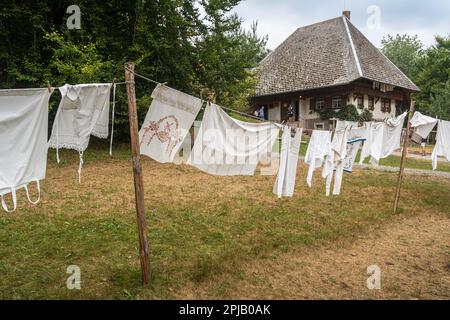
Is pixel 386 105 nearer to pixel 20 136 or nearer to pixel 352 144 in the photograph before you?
pixel 352 144

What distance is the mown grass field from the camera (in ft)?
15.2

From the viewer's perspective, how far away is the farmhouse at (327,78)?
22516 millimetres

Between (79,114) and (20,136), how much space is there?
31.2 inches

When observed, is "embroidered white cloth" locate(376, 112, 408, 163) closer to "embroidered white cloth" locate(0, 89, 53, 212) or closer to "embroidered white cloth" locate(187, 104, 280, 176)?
"embroidered white cloth" locate(187, 104, 280, 176)

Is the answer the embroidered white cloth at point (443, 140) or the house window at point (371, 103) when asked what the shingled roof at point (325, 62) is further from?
the embroidered white cloth at point (443, 140)

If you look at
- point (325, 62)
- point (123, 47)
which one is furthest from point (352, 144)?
point (325, 62)

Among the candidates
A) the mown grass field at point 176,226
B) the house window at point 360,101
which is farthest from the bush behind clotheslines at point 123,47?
the house window at point 360,101

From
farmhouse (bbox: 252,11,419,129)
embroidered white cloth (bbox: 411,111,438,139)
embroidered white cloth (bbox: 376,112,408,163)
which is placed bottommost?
embroidered white cloth (bbox: 376,112,408,163)

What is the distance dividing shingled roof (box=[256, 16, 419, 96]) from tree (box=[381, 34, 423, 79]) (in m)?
20.4

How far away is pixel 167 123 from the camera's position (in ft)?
16.5

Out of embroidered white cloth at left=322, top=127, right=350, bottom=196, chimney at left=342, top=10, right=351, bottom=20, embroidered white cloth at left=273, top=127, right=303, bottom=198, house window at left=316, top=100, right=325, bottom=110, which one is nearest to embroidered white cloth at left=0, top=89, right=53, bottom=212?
embroidered white cloth at left=273, top=127, right=303, bottom=198

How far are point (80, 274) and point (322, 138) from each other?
5037mm

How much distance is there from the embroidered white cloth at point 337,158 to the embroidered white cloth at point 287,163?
3.71ft

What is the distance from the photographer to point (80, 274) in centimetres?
471
